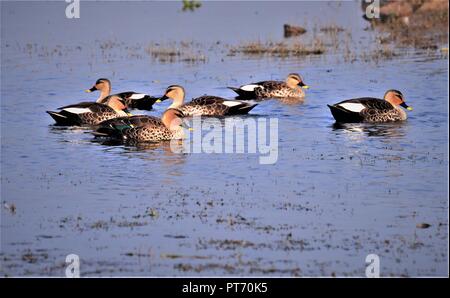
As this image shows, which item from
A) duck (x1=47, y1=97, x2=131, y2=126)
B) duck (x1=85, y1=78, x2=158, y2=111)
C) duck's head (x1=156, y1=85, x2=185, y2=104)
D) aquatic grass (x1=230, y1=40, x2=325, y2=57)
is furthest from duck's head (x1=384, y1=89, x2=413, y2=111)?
aquatic grass (x1=230, y1=40, x2=325, y2=57)

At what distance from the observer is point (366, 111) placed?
19.9 m

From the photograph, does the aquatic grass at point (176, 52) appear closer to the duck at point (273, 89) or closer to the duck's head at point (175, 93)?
the duck at point (273, 89)

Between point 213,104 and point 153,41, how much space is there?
10.3 metres

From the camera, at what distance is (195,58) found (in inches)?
1104

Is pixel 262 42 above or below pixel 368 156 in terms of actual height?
above

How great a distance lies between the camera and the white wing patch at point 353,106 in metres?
19.7

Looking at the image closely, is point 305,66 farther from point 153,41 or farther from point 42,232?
point 42,232

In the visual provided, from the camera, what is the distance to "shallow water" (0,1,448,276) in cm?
1136

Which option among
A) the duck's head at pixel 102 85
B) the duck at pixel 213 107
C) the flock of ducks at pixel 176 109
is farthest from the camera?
the duck's head at pixel 102 85

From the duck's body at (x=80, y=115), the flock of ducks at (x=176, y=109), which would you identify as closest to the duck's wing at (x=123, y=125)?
the flock of ducks at (x=176, y=109)

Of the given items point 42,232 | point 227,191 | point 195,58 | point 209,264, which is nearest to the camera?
point 209,264

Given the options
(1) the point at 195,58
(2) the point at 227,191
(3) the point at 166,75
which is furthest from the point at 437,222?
(1) the point at 195,58

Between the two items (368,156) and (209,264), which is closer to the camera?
(209,264)

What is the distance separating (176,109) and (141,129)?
1.07 metres
